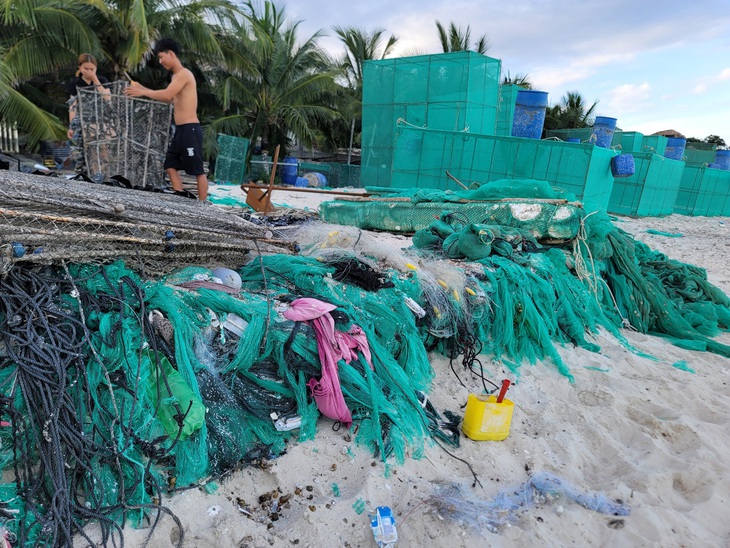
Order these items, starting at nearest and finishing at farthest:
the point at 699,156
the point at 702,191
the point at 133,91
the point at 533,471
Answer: the point at 533,471 < the point at 133,91 < the point at 702,191 < the point at 699,156

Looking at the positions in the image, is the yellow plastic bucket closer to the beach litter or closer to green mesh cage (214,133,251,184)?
the beach litter

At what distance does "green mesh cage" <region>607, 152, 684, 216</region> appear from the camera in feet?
48.3

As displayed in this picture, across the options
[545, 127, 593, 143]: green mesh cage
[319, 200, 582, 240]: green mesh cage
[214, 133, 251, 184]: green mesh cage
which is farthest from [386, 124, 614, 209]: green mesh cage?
[545, 127, 593, 143]: green mesh cage

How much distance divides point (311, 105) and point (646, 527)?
1738 centimetres

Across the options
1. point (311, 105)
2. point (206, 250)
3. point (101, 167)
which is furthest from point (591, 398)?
point (311, 105)

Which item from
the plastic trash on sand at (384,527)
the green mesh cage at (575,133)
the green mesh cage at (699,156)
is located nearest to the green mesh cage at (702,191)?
the green mesh cage at (575,133)

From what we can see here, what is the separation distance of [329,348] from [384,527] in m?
0.92

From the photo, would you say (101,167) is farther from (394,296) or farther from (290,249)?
(394,296)

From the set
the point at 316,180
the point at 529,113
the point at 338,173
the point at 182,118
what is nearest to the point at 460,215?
the point at 182,118

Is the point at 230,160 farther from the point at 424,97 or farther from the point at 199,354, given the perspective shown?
the point at 199,354

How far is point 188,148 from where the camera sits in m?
5.21

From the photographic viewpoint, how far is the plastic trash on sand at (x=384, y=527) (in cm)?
193

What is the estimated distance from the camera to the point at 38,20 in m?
11.4

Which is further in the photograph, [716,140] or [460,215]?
[716,140]
